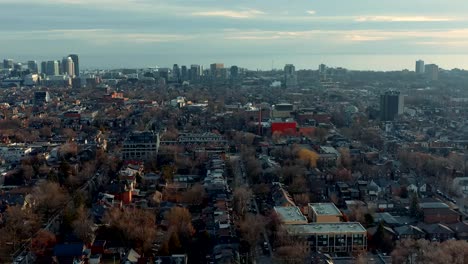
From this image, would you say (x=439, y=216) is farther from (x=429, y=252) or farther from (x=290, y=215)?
(x=290, y=215)

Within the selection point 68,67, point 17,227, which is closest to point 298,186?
point 17,227

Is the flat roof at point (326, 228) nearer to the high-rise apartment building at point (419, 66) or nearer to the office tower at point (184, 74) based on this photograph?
the office tower at point (184, 74)

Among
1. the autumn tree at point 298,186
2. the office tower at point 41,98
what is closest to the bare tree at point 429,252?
the autumn tree at point 298,186

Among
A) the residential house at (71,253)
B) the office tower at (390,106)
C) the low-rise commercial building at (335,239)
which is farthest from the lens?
the office tower at (390,106)

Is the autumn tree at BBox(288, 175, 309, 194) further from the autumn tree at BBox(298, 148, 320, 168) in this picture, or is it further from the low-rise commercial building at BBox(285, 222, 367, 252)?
the low-rise commercial building at BBox(285, 222, 367, 252)

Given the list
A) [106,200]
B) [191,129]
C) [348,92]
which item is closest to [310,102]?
[348,92]

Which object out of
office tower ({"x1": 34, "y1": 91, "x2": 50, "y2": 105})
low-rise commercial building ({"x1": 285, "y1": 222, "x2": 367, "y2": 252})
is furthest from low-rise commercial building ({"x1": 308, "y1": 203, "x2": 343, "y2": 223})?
office tower ({"x1": 34, "y1": 91, "x2": 50, "y2": 105})
